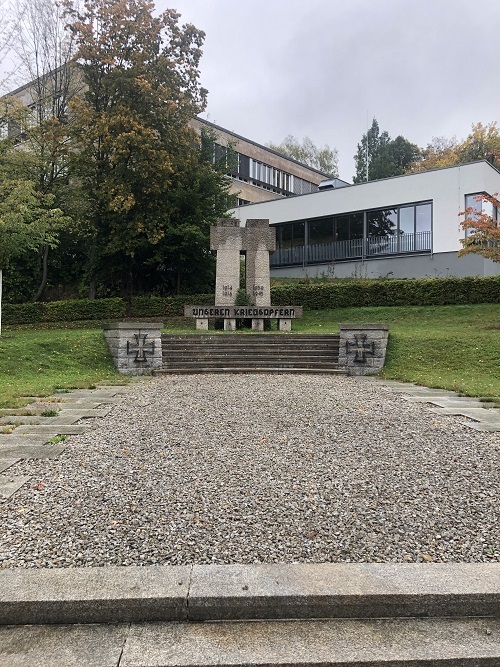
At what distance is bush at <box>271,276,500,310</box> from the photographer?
19203 millimetres

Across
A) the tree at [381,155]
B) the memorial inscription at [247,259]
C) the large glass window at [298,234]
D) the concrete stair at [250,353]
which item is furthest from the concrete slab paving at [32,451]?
the tree at [381,155]

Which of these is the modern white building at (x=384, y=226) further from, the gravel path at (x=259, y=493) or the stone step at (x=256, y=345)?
the gravel path at (x=259, y=493)

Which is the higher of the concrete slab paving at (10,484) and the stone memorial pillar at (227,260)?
the stone memorial pillar at (227,260)

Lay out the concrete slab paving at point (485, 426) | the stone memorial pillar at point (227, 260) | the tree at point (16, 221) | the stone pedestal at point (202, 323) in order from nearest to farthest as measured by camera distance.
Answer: the concrete slab paving at point (485, 426)
the tree at point (16, 221)
the stone pedestal at point (202, 323)
the stone memorial pillar at point (227, 260)

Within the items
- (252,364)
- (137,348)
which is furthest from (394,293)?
(137,348)

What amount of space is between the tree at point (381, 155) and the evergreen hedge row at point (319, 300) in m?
25.7

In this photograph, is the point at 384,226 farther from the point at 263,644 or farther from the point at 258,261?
the point at 263,644

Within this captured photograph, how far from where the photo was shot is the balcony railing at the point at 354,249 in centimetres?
2531

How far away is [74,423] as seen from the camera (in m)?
6.46

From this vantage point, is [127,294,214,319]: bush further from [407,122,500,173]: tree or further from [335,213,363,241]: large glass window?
[407,122,500,173]: tree

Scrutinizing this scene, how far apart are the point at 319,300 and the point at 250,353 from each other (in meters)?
9.06

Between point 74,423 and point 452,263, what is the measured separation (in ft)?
70.8

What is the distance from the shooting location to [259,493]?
3822 millimetres

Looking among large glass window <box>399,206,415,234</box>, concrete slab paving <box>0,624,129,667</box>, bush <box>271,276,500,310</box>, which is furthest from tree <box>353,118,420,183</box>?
concrete slab paving <box>0,624,129,667</box>
